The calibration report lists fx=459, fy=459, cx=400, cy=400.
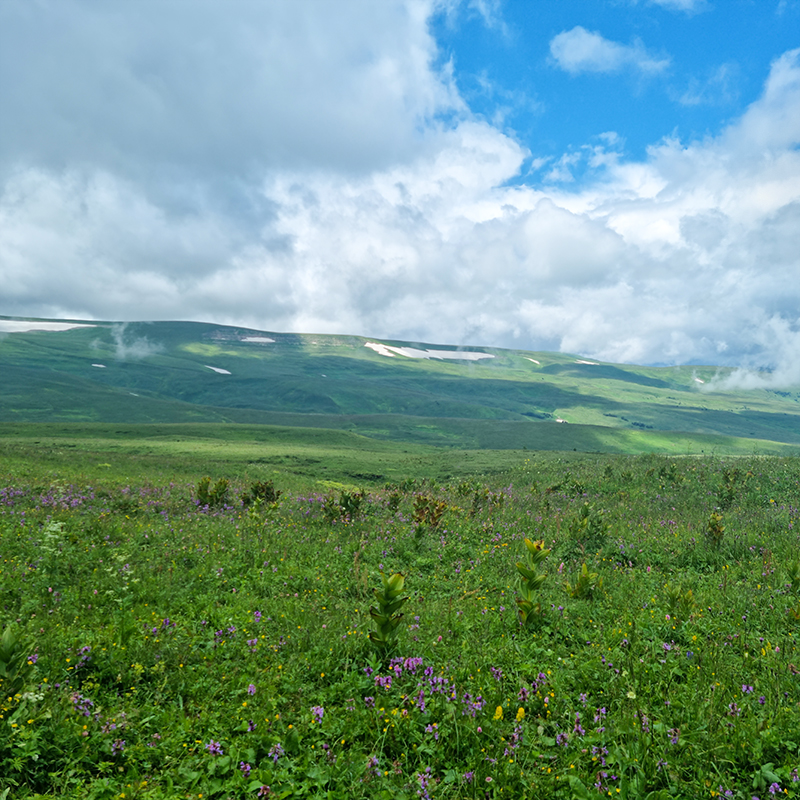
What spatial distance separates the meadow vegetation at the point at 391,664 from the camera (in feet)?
14.6

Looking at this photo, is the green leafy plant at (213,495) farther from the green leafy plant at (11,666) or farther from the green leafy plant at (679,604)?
the green leafy plant at (679,604)

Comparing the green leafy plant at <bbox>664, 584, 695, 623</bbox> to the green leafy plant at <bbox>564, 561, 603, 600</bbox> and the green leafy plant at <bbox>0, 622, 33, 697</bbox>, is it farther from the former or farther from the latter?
the green leafy plant at <bbox>0, 622, 33, 697</bbox>

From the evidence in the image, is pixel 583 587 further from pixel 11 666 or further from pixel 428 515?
pixel 11 666

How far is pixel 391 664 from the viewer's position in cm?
598

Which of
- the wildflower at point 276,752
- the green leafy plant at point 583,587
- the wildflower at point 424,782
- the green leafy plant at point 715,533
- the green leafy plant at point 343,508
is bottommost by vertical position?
the green leafy plant at point 343,508

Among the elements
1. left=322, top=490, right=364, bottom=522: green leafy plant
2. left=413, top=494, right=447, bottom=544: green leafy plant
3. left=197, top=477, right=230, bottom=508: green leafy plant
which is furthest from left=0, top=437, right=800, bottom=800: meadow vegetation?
left=197, top=477, right=230, bottom=508: green leafy plant

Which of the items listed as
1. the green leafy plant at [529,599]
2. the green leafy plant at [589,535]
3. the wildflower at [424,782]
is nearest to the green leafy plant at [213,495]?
the green leafy plant at [589,535]

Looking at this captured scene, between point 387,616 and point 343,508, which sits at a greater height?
point 387,616

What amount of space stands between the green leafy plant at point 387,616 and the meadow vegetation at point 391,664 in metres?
0.03

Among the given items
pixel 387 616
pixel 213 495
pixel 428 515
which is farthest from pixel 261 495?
pixel 387 616

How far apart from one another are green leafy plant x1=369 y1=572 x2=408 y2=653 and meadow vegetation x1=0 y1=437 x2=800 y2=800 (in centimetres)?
3

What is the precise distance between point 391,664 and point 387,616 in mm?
572

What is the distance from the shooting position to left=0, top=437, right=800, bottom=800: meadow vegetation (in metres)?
4.44

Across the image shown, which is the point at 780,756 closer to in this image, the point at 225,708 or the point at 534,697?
the point at 534,697
